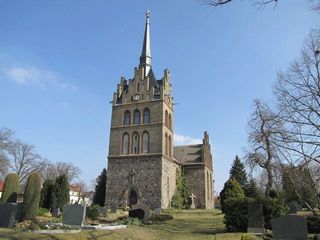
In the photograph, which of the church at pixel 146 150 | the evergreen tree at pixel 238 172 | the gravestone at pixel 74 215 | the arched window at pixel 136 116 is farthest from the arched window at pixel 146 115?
the gravestone at pixel 74 215

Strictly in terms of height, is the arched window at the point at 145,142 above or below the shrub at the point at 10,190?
above

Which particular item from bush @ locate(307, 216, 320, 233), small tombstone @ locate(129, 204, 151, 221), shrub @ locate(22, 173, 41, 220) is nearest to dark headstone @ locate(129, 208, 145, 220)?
small tombstone @ locate(129, 204, 151, 221)

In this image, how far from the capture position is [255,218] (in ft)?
46.9

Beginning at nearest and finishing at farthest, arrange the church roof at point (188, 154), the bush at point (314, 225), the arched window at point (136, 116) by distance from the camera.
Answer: the bush at point (314, 225)
the arched window at point (136, 116)
the church roof at point (188, 154)

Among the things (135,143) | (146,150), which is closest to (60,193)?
(135,143)

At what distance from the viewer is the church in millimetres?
35394

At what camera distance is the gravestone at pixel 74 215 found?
47.8 ft

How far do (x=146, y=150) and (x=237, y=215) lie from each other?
2253 centimetres

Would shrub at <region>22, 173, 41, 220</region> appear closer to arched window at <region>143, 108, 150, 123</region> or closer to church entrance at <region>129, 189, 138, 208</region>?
church entrance at <region>129, 189, 138, 208</region>

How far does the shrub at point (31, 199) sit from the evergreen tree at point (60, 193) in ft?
39.3

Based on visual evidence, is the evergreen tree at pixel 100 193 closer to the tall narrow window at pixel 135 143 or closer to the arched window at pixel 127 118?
the tall narrow window at pixel 135 143

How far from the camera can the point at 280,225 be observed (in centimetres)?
1081

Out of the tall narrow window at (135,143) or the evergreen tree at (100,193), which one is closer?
the tall narrow window at (135,143)

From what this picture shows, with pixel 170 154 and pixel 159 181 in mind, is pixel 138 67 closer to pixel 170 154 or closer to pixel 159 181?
pixel 170 154
